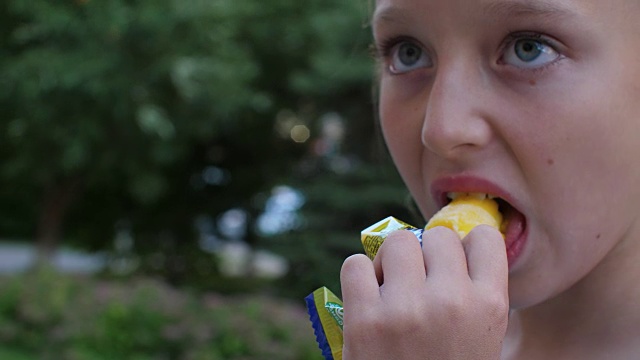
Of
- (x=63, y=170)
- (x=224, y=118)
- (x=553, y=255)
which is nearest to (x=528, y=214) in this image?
(x=553, y=255)

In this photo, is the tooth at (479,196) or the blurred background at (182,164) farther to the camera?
Answer: the blurred background at (182,164)

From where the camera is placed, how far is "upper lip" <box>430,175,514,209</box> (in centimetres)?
121

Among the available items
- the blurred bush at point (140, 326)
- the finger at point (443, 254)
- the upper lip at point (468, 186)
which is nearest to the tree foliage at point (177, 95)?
the blurred bush at point (140, 326)

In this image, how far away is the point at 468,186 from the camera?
123cm

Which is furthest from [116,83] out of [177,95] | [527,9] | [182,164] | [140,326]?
[527,9]

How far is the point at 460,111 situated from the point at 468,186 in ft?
0.42

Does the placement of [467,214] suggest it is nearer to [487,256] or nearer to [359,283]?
[487,256]

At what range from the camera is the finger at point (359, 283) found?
1037mm

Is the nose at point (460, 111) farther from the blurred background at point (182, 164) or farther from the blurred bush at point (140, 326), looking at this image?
the blurred bush at point (140, 326)

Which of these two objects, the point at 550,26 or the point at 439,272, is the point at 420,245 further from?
the point at 550,26

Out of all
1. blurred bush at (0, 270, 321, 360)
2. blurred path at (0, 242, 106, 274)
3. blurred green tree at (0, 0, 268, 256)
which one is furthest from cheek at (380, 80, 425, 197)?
blurred path at (0, 242, 106, 274)

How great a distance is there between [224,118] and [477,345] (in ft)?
30.3

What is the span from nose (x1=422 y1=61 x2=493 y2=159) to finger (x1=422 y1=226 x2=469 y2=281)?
0.46ft

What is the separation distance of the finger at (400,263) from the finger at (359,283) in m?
0.02
